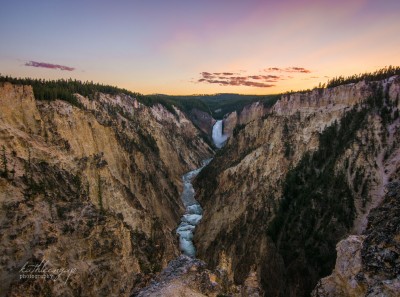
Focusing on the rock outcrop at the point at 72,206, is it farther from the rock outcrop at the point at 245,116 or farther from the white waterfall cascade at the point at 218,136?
the white waterfall cascade at the point at 218,136

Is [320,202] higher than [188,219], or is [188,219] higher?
[320,202]

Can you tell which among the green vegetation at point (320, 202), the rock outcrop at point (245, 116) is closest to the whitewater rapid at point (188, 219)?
the green vegetation at point (320, 202)

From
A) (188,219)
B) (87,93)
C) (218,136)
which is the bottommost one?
(188,219)

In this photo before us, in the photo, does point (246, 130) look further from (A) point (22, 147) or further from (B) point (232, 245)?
(A) point (22, 147)

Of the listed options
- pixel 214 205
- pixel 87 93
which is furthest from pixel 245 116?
pixel 214 205

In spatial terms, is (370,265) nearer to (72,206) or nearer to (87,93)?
(72,206)

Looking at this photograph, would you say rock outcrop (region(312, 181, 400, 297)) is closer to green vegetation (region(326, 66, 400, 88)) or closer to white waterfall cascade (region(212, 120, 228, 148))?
green vegetation (region(326, 66, 400, 88))
